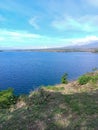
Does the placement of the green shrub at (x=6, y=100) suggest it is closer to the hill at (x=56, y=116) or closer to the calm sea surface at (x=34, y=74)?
the hill at (x=56, y=116)

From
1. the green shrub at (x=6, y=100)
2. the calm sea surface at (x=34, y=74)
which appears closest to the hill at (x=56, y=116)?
the green shrub at (x=6, y=100)

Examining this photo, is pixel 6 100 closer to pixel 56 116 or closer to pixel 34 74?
pixel 56 116

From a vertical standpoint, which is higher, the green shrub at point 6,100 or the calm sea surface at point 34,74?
the green shrub at point 6,100

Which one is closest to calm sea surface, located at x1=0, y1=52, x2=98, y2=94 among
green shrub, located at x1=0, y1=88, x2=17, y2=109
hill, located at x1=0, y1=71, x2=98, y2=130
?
green shrub, located at x1=0, y1=88, x2=17, y2=109

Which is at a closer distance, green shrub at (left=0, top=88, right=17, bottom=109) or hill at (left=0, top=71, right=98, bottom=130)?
hill at (left=0, top=71, right=98, bottom=130)

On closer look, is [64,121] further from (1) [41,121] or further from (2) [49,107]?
(2) [49,107]

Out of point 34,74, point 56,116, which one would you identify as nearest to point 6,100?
point 56,116

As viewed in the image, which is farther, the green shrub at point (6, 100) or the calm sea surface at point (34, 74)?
the calm sea surface at point (34, 74)

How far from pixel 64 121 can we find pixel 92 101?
129 inches

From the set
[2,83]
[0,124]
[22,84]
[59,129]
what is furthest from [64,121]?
[2,83]

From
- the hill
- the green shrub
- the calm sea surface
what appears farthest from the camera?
the calm sea surface

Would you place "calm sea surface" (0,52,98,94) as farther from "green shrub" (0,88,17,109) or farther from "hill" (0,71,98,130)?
"hill" (0,71,98,130)

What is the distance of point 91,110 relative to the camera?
34.3 ft

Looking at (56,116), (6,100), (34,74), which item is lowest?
(34,74)
